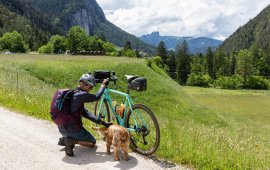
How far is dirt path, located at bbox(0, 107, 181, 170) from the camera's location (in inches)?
275

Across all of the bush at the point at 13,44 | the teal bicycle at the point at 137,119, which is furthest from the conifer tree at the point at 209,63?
the teal bicycle at the point at 137,119

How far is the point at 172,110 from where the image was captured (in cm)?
4012

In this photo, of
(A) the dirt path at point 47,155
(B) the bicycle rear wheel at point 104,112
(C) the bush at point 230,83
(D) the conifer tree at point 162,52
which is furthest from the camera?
(D) the conifer tree at point 162,52

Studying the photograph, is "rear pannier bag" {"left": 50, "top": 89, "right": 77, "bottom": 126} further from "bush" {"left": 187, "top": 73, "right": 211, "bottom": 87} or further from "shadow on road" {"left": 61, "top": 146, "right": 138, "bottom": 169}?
"bush" {"left": 187, "top": 73, "right": 211, "bottom": 87}

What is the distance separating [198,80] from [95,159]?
134 metres

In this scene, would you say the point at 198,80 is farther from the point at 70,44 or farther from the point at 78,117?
the point at 78,117

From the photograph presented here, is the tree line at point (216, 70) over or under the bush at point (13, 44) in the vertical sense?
under

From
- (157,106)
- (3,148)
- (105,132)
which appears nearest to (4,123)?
(3,148)

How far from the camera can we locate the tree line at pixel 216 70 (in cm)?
13262

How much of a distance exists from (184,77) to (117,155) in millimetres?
133999

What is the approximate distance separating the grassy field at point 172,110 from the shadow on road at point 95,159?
837 mm

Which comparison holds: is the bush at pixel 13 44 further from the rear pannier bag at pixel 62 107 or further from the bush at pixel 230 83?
the rear pannier bag at pixel 62 107

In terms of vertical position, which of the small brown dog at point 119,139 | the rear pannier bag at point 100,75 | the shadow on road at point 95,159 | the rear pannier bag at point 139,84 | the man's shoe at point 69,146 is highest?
the rear pannier bag at point 100,75

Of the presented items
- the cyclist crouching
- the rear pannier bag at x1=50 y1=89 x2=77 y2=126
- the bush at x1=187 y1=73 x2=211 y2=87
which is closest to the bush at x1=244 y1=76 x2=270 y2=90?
the bush at x1=187 y1=73 x2=211 y2=87
